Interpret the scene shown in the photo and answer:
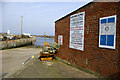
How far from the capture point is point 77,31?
27.2ft

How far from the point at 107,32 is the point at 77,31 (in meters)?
2.85

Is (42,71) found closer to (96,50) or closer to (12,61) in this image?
(96,50)

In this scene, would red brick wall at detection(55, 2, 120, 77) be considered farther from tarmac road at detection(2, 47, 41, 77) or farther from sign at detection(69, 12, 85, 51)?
tarmac road at detection(2, 47, 41, 77)

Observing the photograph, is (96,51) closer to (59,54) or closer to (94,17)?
(94,17)

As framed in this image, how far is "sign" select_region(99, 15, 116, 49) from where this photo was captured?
5.37 metres

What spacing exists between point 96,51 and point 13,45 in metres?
22.5

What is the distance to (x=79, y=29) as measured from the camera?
26.5ft

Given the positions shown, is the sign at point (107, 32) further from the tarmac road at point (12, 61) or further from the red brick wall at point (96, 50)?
the tarmac road at point (12, 61)

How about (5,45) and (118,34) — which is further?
(5,45)

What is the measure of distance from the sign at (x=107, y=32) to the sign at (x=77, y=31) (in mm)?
1838

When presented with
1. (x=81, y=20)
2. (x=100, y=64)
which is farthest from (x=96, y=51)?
(x=81, y=20)

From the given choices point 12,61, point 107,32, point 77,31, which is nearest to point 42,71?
point 77,31

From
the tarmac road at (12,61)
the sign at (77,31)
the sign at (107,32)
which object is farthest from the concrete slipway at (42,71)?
the sign at (107,32)

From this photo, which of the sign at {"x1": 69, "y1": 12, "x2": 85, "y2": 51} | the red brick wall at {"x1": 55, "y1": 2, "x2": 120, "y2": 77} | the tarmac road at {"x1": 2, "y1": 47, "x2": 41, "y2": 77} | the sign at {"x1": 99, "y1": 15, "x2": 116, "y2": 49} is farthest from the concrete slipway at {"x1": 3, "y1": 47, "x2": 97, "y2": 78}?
the sign at {"x1": 99, "y1": 15, "x2": 116, "y2": 49}
